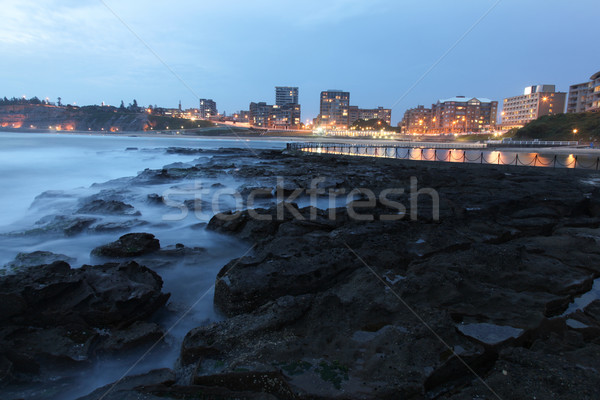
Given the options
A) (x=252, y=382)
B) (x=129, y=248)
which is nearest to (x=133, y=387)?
(x=252, y=382)

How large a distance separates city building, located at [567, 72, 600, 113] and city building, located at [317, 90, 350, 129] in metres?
103

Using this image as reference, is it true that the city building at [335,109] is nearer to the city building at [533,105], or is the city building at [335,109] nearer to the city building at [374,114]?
the city building at [374,114]

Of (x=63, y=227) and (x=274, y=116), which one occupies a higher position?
(x=274, y=116)

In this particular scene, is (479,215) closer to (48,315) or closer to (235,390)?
(235,390)

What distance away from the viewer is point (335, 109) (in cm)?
17388

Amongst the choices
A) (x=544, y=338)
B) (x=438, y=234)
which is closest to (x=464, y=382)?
(x=544, y=338)

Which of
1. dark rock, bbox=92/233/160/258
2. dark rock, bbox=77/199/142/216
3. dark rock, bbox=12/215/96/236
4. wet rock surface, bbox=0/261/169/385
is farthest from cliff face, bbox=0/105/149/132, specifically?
wet rock surface, bbox=0/261/169/385

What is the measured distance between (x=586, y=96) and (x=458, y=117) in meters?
50.1

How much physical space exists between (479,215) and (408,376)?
6.03 meters

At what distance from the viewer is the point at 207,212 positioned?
1107 centimetres

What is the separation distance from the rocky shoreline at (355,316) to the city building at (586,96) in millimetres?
77861

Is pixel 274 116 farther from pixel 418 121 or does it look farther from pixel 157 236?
pixel 157 236

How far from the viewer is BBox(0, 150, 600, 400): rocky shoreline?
281 cm

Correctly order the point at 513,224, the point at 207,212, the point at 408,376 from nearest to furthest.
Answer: the point at 408,376, the point at 513,224, the point at 207,212
